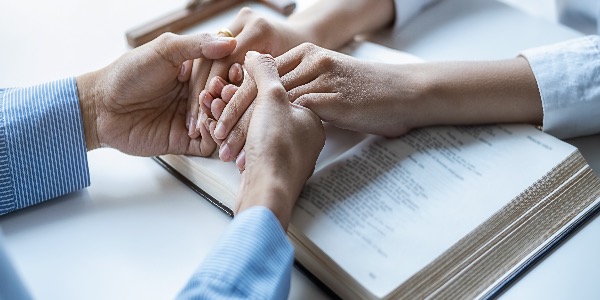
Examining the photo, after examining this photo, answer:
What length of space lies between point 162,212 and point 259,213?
0.18 m

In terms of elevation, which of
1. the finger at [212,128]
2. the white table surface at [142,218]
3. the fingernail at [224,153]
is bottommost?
the white table surface at [142,218]

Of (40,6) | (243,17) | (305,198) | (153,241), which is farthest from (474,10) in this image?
(40,6)

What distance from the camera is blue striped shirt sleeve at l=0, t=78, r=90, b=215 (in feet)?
2.48

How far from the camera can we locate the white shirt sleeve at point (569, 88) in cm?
77

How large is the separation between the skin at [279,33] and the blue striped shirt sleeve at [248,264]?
166 millimetres

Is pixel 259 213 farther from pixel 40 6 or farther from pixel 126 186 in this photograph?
pixel 40 6

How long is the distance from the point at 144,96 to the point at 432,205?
0.36 metres

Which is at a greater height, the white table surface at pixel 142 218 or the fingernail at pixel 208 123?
the fingernail at pixel 208 123

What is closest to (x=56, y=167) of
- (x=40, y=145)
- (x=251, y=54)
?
(x=40, y=145)

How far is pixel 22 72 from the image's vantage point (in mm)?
975

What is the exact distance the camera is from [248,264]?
57 centimetres

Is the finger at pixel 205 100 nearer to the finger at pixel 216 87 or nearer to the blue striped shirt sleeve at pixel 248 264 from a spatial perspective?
the finger at pixel 216 87

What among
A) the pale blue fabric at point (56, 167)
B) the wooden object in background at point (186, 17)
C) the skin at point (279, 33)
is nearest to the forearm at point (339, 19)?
the skin at point (279, 33)

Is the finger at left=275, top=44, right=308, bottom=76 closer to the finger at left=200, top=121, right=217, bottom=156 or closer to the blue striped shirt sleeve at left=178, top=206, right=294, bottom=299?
the finger at left=200, top=121, right=217, bottom=156
